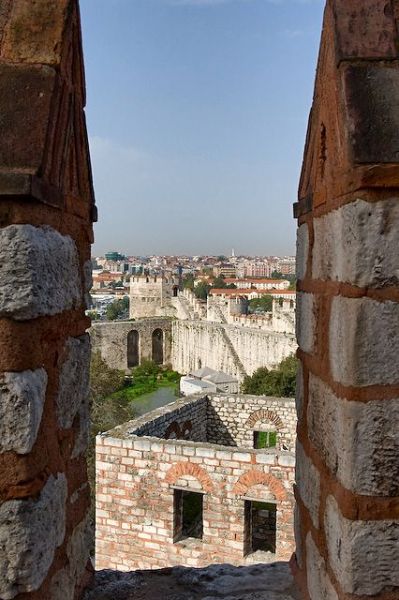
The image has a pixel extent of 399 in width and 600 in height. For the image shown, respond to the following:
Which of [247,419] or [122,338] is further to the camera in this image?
[122,338]

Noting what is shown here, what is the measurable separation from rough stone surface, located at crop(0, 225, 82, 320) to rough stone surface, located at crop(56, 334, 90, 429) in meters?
0.27

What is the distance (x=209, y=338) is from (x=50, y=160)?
3405cm

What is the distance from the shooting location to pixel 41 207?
6.06 feet

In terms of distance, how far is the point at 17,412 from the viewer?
1.71 m

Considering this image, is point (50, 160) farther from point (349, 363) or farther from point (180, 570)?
point (180, 570)

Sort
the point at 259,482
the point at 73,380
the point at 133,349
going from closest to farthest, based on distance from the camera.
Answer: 1. the point at 73,380
2. the point at 259,482
3. the point at 133,349

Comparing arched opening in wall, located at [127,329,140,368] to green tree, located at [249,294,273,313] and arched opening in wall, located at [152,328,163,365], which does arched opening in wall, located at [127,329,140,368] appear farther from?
green tree, located at [249,294,273,313]

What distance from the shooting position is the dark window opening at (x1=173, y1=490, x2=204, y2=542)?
315 inches

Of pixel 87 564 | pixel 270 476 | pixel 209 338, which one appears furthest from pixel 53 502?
pixel 209 338

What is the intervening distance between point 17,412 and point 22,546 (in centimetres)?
40

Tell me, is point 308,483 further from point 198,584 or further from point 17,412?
point 17,412

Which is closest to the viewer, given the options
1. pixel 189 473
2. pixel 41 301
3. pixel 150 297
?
pixel 41 301

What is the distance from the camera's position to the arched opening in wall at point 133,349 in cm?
4259

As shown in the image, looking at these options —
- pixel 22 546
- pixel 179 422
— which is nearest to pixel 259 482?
pixel 179 422
